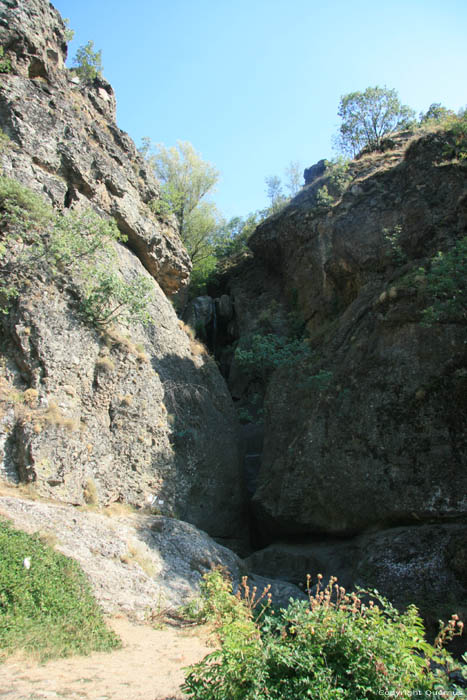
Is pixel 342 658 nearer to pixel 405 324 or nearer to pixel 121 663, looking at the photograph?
pixel 121 663

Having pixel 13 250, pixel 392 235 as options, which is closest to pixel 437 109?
pixel 392 235

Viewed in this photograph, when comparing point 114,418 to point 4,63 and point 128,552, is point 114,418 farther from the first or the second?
point 4,63

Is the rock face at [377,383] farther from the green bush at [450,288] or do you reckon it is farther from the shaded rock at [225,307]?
the shaded rock at [225,307]

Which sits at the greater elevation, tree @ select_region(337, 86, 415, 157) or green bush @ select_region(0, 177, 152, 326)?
tree @ select_region(337, 86, 415, 157)

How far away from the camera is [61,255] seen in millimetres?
11633

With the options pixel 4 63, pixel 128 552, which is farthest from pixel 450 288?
pixel 4 63

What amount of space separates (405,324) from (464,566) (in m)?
6.23

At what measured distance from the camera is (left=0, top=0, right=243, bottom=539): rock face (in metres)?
9.93

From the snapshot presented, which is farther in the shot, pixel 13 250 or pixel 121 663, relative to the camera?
pixel 13 250

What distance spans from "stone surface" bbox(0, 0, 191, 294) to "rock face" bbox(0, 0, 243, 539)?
0.05 m

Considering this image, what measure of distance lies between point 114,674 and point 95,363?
762cm

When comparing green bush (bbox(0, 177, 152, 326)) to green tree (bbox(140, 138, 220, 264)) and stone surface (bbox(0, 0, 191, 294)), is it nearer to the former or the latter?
stone surface (bbox(0, 0, 191, 294))

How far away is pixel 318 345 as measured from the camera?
16.2 metres

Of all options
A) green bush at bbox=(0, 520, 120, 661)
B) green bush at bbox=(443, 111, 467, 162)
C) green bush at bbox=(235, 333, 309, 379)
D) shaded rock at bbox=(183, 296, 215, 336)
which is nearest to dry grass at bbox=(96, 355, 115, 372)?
green bush at bbox=(0, 520, 120, 661)
